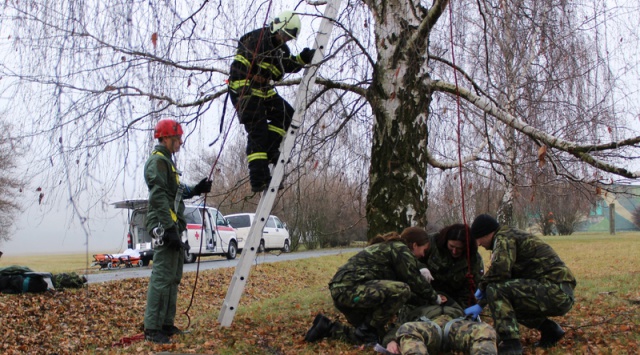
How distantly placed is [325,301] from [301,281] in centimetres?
820

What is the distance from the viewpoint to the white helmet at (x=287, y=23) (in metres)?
5.08

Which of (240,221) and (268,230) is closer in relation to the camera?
(240,221)

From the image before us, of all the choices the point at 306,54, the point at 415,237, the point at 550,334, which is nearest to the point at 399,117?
the point at 306,54

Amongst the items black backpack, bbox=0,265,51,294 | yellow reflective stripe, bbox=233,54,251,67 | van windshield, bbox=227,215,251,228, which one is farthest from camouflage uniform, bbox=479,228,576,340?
van windshield, bbox=227,215,251,228

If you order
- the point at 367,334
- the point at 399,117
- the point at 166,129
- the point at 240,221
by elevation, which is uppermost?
the point at 399,117

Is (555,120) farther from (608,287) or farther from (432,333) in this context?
(432,333)

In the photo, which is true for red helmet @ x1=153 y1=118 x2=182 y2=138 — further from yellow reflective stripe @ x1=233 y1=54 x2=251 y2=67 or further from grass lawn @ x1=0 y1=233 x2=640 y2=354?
grass lawn @ x1=0 y1=233 x2=640 y2=354

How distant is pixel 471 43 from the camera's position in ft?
28.4

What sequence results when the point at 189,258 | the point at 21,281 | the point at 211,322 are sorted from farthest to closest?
the point at 189,258, the point at 21,281, the point at 211,322

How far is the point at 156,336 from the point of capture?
5426 mm

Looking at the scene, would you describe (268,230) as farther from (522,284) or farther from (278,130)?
(522,284)

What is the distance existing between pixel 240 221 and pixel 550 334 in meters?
18.1

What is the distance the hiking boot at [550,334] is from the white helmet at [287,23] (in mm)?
3415

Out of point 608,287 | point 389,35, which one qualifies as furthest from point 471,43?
point 608,287
